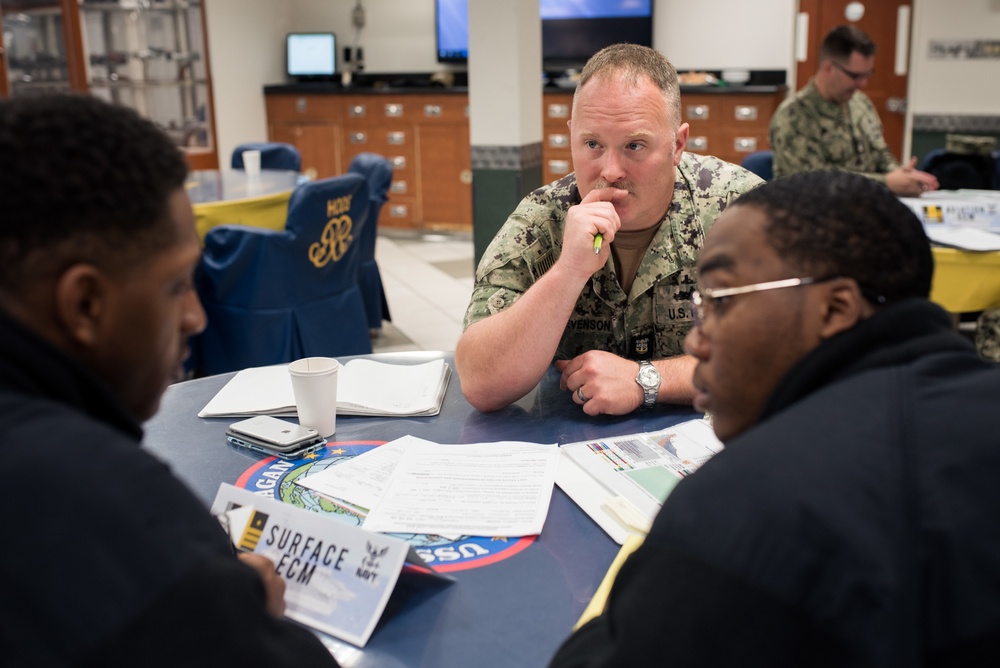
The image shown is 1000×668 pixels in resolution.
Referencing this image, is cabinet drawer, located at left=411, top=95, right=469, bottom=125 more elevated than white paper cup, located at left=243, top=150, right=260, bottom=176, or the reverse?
cabinet drawer, located at left=411, top=95, right=469, bottom=125

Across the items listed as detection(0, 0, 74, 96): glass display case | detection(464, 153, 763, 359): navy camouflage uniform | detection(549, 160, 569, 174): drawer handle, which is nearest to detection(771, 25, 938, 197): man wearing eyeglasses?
detection(549, 160, 569, 174): drawer handle

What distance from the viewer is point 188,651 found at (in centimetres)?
61

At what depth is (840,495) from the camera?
2.08 feet

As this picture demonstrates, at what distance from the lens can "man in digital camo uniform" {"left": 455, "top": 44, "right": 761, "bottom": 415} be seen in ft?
5.38

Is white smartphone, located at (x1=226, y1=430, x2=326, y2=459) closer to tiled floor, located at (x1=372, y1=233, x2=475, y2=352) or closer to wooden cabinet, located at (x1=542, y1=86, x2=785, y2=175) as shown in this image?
A: tiled floor, located at (x1=372, y1=233, x2=475, y2=352)

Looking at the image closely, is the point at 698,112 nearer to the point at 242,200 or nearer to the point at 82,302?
the point at 242,200

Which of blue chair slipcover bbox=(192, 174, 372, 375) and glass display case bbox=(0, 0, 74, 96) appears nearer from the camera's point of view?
blue chair slipcover bbox=(192, 174, 372, 375)

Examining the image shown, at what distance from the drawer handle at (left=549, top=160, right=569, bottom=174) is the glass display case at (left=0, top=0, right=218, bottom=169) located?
288cm

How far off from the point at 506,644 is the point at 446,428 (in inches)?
24.6

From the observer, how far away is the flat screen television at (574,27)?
24.4ft

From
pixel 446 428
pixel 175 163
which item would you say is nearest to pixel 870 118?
pixel 446 428

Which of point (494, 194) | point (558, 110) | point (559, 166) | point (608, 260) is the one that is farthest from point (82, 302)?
point (558, 110)

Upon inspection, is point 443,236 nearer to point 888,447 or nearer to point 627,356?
point 627,356

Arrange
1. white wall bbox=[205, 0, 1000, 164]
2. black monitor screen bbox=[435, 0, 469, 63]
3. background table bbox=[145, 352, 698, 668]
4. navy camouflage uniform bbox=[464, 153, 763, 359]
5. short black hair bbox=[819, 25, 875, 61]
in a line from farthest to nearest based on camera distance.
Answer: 1. black monitor screen bbox=[435, 0, 469, 63]
2. white wall bbox=[205, 0, 1000, 164]
3. short black hair bbox=[819, 25, 875, 61]
4. navy camouflage uniform bbox=[464, 153, 763, 359]
5. background table bbox=[145, 352, 698, 668]
